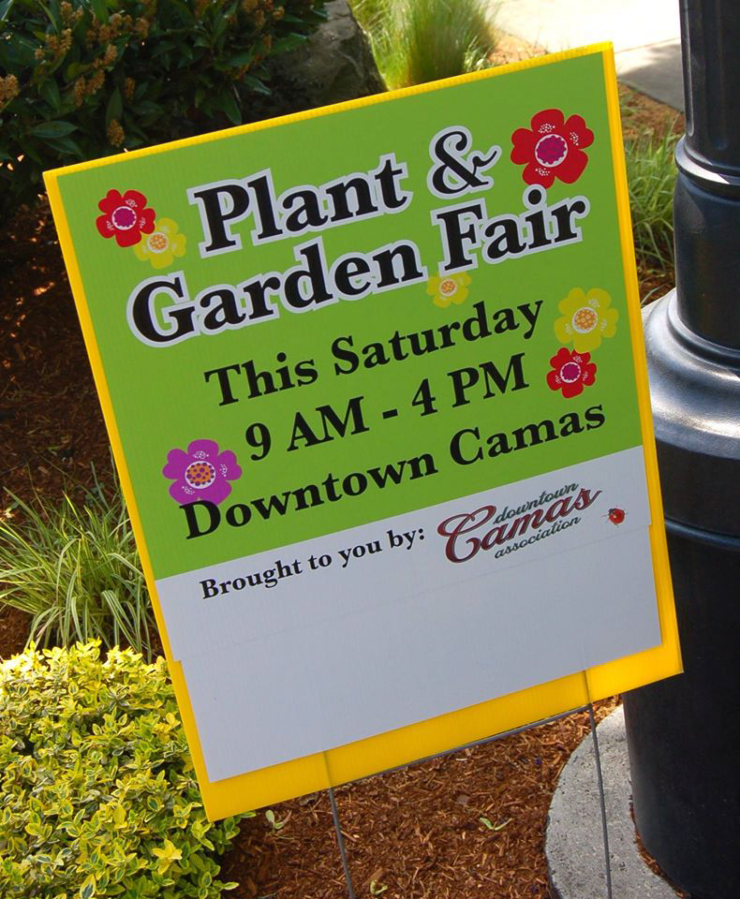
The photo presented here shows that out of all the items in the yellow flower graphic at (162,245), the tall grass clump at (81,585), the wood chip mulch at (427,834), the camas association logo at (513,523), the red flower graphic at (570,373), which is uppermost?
the yellow flower graphic at (162,245)

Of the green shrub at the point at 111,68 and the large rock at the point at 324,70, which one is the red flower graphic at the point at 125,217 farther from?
the large rock at the point at 324,70

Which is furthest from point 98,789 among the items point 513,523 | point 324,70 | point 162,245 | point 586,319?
point 324,70

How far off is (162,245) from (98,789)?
58.5 inches

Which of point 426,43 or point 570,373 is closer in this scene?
point 570,373

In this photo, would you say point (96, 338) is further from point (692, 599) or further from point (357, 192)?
point (692, 599)

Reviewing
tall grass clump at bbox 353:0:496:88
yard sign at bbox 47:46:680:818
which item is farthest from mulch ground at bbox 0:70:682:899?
tall grass clump at bbox 353:0:496:88

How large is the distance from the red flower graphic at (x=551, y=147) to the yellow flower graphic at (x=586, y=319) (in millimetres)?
198

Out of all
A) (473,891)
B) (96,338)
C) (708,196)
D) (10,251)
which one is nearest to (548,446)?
(708,196)

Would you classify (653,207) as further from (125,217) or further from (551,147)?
(125,217)

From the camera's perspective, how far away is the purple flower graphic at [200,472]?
6.18 feet

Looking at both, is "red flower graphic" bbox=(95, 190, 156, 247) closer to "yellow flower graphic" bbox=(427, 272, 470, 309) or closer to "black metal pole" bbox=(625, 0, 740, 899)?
"yellow flower graphic" bbox=(427, 272, 470, 309)

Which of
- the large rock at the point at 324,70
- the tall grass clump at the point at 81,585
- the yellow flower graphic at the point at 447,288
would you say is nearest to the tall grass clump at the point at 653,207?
the large rock at the point at 324,70

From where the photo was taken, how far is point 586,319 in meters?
2.00

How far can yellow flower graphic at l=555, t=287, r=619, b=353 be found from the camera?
198 cm
